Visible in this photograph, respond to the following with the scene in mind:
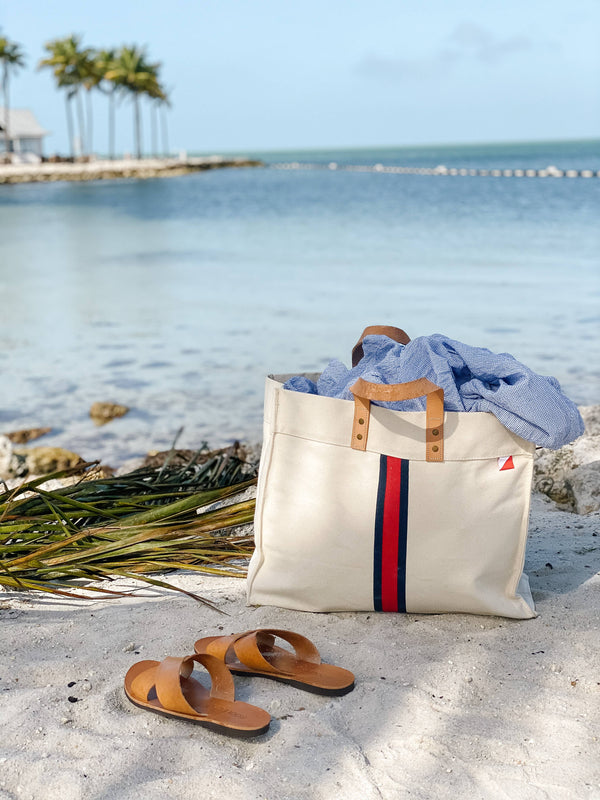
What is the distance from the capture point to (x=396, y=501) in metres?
1.99

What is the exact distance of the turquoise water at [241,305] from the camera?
6363mm

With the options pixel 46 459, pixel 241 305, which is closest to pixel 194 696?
pixel 46 459

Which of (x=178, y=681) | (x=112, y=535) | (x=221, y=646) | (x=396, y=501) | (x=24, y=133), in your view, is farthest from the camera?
(x=24, y=133)

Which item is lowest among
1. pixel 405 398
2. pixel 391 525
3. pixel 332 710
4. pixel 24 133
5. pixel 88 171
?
pixel 332 710

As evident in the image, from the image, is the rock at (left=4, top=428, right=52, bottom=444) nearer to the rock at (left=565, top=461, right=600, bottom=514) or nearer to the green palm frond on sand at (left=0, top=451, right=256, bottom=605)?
the green palm frond on sand at (left=0, top=451, right=256, bottom=605)

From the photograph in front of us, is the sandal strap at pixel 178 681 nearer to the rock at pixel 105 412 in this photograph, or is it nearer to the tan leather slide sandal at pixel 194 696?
the tan leather slide sandal at pixel 194 696

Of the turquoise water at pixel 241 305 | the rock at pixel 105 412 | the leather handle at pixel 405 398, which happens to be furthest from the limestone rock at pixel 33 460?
the leather handle at pixel 405 398

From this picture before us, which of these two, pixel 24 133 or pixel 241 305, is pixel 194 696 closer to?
pixel 241 305

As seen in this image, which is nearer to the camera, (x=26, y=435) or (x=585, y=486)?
(x=585, y=486)

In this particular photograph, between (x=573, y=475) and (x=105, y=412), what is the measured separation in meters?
3.78

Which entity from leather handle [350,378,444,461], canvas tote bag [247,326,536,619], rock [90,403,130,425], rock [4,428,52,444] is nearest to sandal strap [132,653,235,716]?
canvas tote bag [247,326,536,619]

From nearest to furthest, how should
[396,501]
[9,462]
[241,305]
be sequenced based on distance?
[396,501]
[9,462]
[241,305]

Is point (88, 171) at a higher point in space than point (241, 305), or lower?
higher

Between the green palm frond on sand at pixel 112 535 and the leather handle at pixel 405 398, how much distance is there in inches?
25.8
